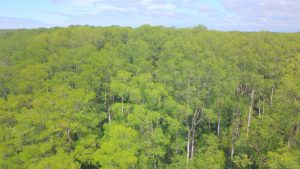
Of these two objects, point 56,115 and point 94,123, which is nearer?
point 56,115

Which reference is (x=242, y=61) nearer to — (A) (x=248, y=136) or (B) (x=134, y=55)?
(A) (x=248, y=136)

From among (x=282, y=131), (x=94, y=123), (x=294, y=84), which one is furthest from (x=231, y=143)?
(x=94, y=123)

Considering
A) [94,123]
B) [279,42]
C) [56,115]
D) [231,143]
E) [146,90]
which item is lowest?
[231,143]

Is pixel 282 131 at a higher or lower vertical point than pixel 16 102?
lower

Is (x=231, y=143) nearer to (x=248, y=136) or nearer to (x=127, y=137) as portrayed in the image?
(x=248, y=136)

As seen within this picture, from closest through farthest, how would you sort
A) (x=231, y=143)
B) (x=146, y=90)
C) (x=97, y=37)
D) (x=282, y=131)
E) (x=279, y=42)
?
(x=282, y=131) → (x=146, y=90) → (x=231, y=143) → (x=279, y=42) → (x=97, y=37)

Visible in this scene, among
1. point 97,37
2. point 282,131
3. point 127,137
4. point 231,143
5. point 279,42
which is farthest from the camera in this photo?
point 97,37

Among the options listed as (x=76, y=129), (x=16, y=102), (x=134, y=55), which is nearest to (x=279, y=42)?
(x=134, y=55)
